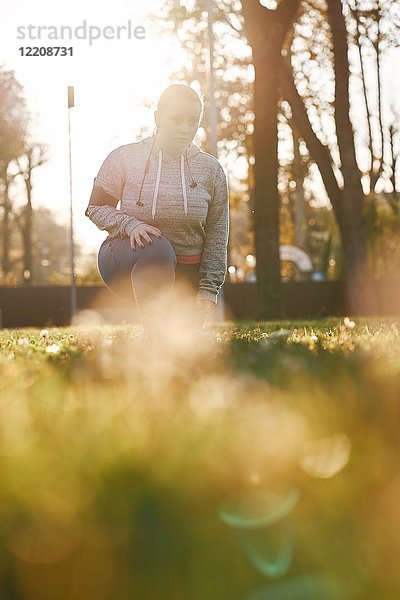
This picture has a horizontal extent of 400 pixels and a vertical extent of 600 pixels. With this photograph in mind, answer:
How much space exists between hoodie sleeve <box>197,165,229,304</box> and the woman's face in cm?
39

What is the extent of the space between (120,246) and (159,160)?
2.15 ft

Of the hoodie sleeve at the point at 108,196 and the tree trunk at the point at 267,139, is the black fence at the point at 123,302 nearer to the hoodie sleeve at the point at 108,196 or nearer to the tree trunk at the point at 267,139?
the tree trunk at the point at 267,139

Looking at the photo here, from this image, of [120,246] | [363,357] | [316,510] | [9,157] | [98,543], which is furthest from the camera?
[9,157]

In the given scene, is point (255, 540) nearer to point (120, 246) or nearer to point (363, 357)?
point (363, 357)

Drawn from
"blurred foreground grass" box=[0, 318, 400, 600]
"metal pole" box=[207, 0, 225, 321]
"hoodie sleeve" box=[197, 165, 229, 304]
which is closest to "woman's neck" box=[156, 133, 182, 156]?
"hoodie sleeve" box=[197, 165, 229, 304]

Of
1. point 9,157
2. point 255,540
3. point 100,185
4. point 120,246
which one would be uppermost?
point 9,157

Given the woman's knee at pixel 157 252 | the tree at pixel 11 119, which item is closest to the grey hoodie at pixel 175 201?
the woman's knee at pixel 157 252

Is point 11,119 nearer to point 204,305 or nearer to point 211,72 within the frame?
point 211,72

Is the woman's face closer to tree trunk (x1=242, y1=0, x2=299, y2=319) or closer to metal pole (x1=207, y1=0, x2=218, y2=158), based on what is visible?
tree trunk (x1=242, y1=0, x2=299, y2=319)

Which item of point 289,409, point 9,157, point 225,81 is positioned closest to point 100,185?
point 289,409

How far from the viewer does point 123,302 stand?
22.0 metres

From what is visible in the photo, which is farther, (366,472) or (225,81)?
(225,81)

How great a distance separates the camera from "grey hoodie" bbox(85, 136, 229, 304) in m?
5.89

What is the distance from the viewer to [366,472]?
1.92 metres
